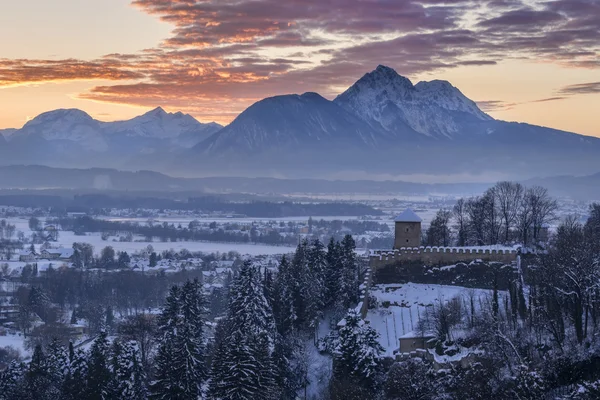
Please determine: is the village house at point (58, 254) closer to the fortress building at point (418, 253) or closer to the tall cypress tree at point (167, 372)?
the fortress building at point (418, 253)

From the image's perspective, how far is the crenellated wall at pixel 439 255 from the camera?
208 feet

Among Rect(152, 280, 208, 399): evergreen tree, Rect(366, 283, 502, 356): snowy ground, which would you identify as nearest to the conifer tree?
Rect(152, 280, 208, 399): evergreen tree

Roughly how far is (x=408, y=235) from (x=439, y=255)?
11.0 feet

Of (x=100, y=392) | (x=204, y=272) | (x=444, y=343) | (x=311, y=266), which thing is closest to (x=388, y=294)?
(x=311, y=266)

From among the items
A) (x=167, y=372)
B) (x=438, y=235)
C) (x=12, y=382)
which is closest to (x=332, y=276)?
(x=438, y=235)

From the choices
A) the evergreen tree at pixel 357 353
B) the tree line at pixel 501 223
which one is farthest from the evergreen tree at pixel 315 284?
the tree line at pixel 501 223

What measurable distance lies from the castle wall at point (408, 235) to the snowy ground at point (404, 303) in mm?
4358

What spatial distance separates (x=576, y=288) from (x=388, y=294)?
17.1 meters

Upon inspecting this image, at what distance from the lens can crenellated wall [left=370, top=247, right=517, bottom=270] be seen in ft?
208

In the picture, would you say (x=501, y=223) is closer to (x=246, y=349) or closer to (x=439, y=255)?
(x=439, y=255)

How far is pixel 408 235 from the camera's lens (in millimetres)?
67312

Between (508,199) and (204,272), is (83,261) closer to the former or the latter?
(204,272)

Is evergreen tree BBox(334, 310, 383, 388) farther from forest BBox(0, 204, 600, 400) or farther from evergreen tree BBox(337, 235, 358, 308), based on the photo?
evergreen tree BBox(337, 235, 358, 308)

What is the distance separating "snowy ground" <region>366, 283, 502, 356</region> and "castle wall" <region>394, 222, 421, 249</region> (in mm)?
4358
